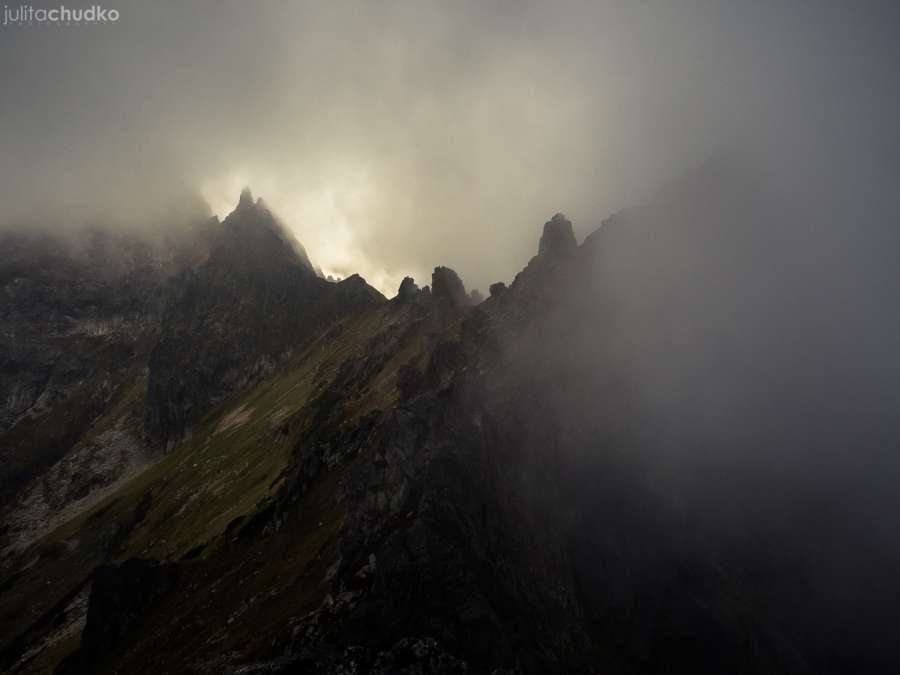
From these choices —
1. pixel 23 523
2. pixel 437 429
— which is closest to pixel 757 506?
pixel 437 429

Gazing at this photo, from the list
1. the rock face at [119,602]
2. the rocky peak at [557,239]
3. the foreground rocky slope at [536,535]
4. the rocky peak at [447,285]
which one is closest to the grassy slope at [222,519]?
the foreground rocky slope at [536,535]

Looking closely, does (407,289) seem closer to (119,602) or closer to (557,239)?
(557,239)

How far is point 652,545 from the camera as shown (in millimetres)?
56781

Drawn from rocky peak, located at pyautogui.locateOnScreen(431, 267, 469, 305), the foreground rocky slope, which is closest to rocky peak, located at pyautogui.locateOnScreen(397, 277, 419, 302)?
rocky peak, located at pyautogui.locateOnScreen(431, 267, 469, 305)

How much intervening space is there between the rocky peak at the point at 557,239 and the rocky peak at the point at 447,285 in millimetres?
63168

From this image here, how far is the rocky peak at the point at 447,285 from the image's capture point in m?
156

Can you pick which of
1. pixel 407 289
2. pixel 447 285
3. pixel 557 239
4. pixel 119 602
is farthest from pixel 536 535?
pixel 407 289

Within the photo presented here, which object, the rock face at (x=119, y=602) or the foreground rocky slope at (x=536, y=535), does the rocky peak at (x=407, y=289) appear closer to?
the foreground rocky slope at (x=536, y=535)

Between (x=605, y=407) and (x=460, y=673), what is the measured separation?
41064mm

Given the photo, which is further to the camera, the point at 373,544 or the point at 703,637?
the point at 703,637

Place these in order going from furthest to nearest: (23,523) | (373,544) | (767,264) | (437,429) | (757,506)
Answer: (23,523)
(767,264)
(757,506)
(437,429)
(373,544)

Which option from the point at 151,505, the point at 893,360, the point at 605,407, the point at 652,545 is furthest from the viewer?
the point at 151,505

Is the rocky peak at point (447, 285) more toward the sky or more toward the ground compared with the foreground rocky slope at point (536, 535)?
more toward the sky

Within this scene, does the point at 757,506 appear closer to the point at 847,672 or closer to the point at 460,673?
the point at 847,672
